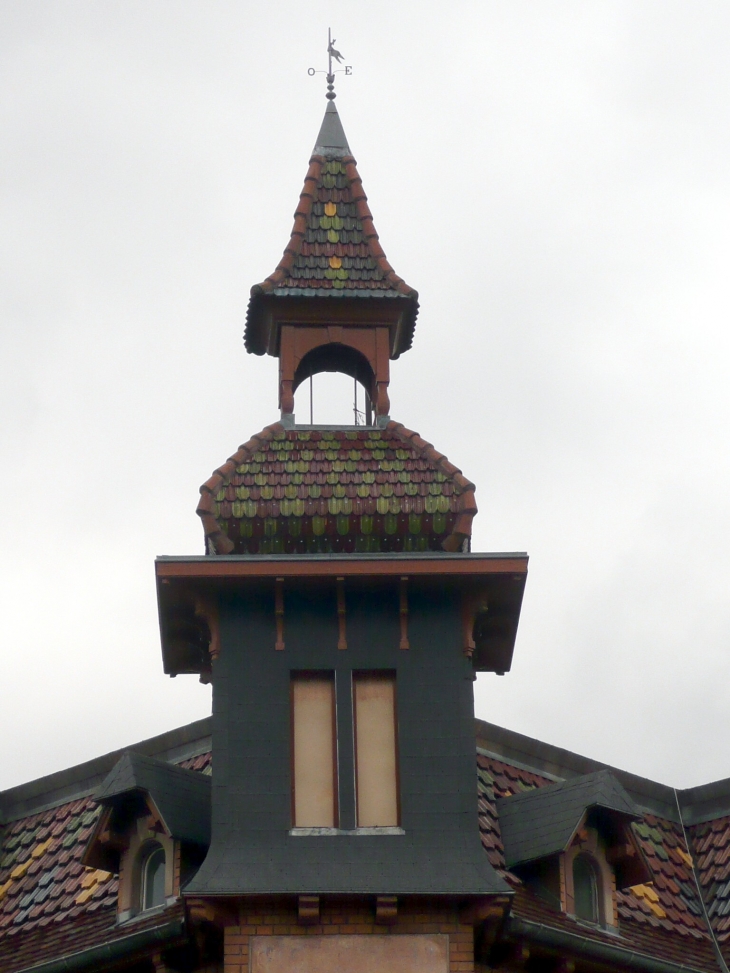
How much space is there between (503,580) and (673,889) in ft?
18.7

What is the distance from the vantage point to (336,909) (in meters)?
22.1

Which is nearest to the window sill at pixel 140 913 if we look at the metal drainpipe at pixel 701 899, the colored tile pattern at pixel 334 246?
the metal drainpipe at pixel 701 899

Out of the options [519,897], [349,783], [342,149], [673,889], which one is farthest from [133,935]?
[342,149]

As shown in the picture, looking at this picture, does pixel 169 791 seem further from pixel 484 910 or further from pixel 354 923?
pixel 484 910

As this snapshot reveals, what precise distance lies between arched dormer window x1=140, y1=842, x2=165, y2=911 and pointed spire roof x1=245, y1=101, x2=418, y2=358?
277 inches

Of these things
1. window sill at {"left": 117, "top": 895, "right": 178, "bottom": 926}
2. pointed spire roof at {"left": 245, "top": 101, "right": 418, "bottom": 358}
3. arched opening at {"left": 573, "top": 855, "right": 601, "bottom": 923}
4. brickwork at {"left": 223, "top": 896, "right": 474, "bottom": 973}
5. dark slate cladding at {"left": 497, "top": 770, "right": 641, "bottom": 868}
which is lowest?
brickwork at {"left": 223, "top": 896, "right": 474, "bottom": 973}

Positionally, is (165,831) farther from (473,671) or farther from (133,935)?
(473,671)

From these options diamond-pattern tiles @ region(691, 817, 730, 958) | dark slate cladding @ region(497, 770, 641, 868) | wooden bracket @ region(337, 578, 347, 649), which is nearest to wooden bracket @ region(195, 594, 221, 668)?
wooden bracket @ region(337, 578, 347, 649)

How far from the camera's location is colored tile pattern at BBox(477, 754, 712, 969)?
79.5ft

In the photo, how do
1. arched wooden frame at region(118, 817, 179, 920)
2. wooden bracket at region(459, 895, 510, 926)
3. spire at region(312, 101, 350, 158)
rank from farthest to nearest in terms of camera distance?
spire at region(312, 101, 350, 158)
arched wooden frame at region(118, 817, 179, 920)
wooden bracket at region(459, 895, 510, 926)

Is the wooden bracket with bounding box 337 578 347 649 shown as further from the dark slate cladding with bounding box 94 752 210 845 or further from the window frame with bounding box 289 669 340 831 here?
the dark slate cladding with bounding box 94 752 210 845

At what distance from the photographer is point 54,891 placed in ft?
84.1

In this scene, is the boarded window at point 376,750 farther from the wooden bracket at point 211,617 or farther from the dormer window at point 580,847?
the dormer window at point 580,847

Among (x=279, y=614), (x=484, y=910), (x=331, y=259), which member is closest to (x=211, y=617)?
(x=279, y=614)
